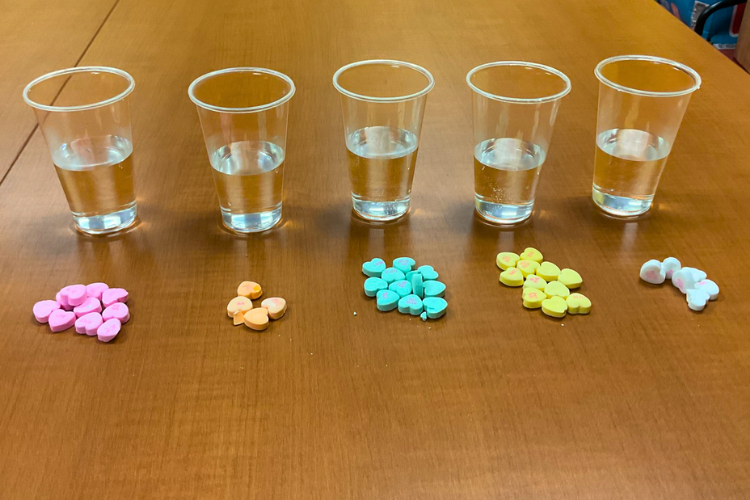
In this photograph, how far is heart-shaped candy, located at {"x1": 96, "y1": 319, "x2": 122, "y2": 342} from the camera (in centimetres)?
73

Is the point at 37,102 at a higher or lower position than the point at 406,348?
higher

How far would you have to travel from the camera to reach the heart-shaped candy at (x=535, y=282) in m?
0.79

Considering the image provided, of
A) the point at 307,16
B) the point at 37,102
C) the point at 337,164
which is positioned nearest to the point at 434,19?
the point at 307,16

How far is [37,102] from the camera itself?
2.79ft

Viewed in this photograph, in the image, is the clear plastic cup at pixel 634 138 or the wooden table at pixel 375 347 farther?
the clear plastic cup at pixel 634 138

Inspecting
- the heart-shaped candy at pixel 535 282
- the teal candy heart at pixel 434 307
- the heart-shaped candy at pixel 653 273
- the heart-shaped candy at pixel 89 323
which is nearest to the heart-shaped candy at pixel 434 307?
A: the teal candy heart at pixel 434 307

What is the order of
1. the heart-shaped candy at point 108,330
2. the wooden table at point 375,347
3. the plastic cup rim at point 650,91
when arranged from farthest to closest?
the plastic cup rim at point 650,91
the heart-shaped candy at point 108,330
the wooden table at point 375,347

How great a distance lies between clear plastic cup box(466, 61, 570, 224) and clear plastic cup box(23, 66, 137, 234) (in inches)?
17.1

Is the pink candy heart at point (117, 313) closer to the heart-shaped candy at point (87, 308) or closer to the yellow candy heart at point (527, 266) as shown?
the heart-shaped candy at point (87, 308)

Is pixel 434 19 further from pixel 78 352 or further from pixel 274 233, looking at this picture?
pixel 78 352

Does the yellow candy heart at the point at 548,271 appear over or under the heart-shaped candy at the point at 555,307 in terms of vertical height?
under

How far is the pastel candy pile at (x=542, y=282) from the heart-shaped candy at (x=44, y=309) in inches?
19.8

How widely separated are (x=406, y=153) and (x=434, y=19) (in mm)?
749

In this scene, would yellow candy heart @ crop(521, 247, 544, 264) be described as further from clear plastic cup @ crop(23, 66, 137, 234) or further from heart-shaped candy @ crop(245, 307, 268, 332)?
clear plastic cup @ crop(23, 66, 137, 234)
